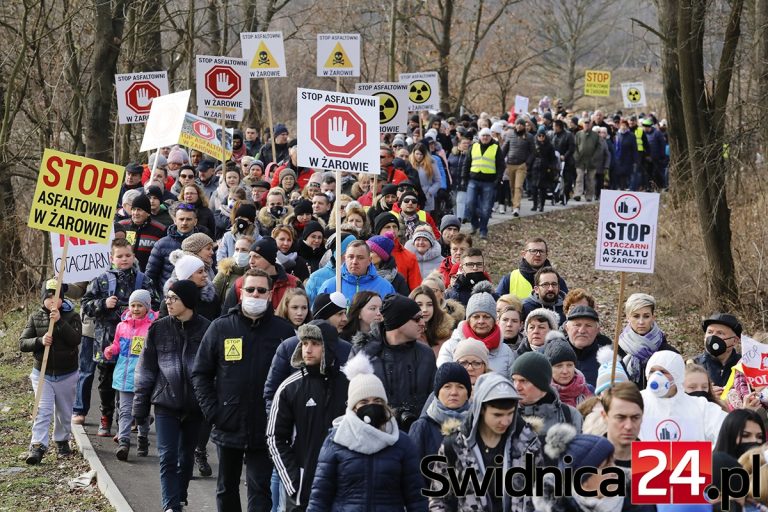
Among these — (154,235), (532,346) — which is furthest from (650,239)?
(154,235)

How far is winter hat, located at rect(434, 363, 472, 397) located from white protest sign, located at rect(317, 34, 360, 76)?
14.2 m

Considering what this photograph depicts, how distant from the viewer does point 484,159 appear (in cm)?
2253

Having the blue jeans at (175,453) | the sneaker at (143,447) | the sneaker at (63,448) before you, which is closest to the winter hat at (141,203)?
the sneaker at (63,448)

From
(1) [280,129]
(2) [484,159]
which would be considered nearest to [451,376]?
(2) [484,159]

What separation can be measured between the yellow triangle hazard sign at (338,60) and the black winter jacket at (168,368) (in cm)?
1159

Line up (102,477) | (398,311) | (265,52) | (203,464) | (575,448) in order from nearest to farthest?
(575,448)
(398,311)
(102,477)
(203,464)
(265,52)

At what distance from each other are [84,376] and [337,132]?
140 inches

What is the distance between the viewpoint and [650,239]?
37.1 ft

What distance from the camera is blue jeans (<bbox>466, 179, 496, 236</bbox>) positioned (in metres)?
22.9

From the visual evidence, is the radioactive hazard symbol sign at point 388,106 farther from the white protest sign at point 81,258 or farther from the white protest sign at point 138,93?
the white protest sign at point 81,258

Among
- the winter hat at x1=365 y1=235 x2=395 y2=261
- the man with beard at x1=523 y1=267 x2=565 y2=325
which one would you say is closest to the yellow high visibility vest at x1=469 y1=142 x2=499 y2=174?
the winter hat at x1=365 y1=235 x2=395 y2=261

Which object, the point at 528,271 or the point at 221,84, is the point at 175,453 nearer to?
the point at 528,271

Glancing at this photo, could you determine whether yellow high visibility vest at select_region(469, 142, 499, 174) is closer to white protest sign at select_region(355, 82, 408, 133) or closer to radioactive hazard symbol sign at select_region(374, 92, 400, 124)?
white protest sign at select_region(355, 82, 408, 133)

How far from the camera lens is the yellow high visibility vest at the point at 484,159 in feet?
73.9
